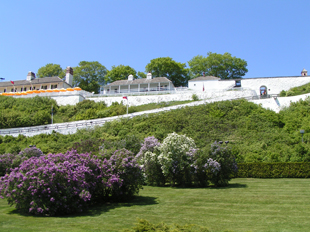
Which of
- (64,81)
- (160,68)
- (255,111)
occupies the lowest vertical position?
(255,111)

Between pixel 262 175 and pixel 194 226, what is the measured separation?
14382 mm

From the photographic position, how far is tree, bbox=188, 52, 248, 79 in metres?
70.4

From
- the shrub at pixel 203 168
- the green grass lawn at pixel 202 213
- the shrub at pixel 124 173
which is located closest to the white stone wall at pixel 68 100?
the shrub at pixel 203 168

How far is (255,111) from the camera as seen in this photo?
114 ft

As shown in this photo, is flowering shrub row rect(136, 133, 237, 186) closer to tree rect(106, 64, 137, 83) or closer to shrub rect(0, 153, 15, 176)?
shrub rect(0, 153, 15, 176)

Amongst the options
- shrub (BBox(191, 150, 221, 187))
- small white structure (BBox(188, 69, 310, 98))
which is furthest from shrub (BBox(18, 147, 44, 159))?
small white structure (BBox(188, 69, 310, 98))

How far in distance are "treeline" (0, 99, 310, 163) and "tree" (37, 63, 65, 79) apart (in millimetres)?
43941

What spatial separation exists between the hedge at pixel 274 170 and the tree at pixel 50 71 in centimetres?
6567

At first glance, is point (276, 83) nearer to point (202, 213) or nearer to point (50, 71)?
point (202, 213)

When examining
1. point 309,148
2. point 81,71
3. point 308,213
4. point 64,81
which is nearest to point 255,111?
point 309,148

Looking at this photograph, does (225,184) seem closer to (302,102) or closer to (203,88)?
(302,102)

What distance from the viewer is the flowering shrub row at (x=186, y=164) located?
17.2 metres

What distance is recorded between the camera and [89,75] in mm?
72562

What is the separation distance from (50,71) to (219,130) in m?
60.1
